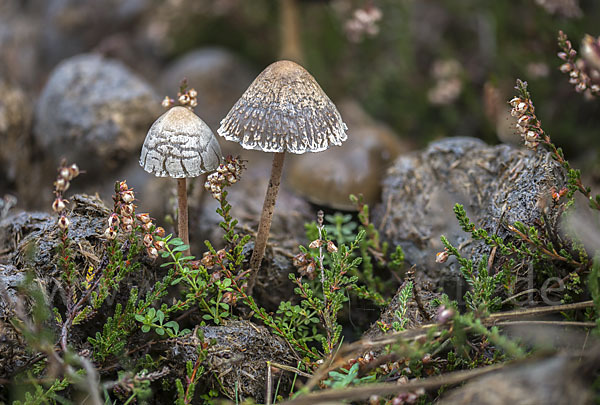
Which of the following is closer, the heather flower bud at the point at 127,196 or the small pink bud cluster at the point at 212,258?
the heather flower bud at the point at 127,196

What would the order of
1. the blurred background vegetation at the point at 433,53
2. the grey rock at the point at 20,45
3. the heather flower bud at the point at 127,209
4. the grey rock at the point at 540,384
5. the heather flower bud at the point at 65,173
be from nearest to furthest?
the grey rock at the point at 540,384, the heather flower bud at the point at 65,173, the heather flower bud at the point at 127,209, the blurred background vegetation at the point at 433,53, the grey rock at the point at 20,45

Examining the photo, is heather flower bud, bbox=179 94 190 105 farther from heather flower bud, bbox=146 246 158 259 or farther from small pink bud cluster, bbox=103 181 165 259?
heather flower bud, bbox=146 246 158 259

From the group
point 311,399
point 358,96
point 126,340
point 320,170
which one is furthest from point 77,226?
point 358,96

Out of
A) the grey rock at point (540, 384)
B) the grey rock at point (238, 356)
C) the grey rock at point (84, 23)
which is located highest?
the grey rock at point (84, 23)

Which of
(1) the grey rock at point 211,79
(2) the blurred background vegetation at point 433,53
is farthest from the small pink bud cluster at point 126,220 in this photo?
(1) the grey rock at point 211,79

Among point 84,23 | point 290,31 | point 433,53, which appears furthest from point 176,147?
point 84,23

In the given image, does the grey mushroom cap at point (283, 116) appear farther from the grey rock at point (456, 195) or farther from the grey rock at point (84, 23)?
the grey rock at point (84, 23)
